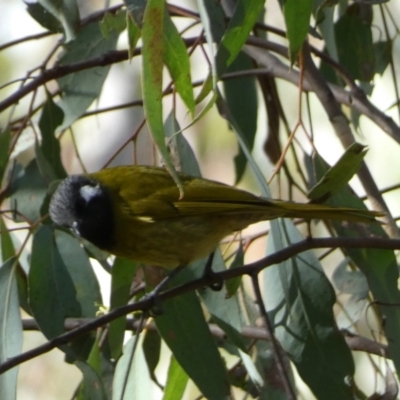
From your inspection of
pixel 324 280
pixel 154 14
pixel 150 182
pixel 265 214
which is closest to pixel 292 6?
pixel 154 14

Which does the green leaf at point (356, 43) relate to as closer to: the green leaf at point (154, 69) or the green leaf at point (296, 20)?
the green leaf at point (296, 20)

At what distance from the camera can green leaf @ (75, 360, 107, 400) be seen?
85.1 inches

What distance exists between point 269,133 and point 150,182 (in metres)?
0.68

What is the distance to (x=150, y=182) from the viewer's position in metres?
2.88

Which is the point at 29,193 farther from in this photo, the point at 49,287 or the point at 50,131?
the point at 49,287

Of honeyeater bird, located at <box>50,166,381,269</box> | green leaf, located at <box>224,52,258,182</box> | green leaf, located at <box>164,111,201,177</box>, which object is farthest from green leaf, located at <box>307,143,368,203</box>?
green leaf, located at <box>224,52,258,182</box>

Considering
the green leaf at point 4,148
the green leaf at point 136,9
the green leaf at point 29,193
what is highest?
the green leaf at point 4,148

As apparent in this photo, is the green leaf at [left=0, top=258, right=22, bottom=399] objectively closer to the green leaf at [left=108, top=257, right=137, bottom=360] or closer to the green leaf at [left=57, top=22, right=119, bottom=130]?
the green leaf at [left=108, top=257, right=137, bottom=360]

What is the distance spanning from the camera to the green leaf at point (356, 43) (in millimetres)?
3006

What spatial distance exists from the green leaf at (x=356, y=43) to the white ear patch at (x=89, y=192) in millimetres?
1050

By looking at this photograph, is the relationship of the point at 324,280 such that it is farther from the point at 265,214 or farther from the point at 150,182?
the point at 150,182

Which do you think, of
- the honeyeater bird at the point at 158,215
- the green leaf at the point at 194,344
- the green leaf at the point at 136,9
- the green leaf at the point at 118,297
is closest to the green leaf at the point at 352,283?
the honeyeater bird at the point at 158,215

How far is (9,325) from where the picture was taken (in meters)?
2.40

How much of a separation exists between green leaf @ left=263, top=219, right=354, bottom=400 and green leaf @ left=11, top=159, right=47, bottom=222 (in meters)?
0.87
